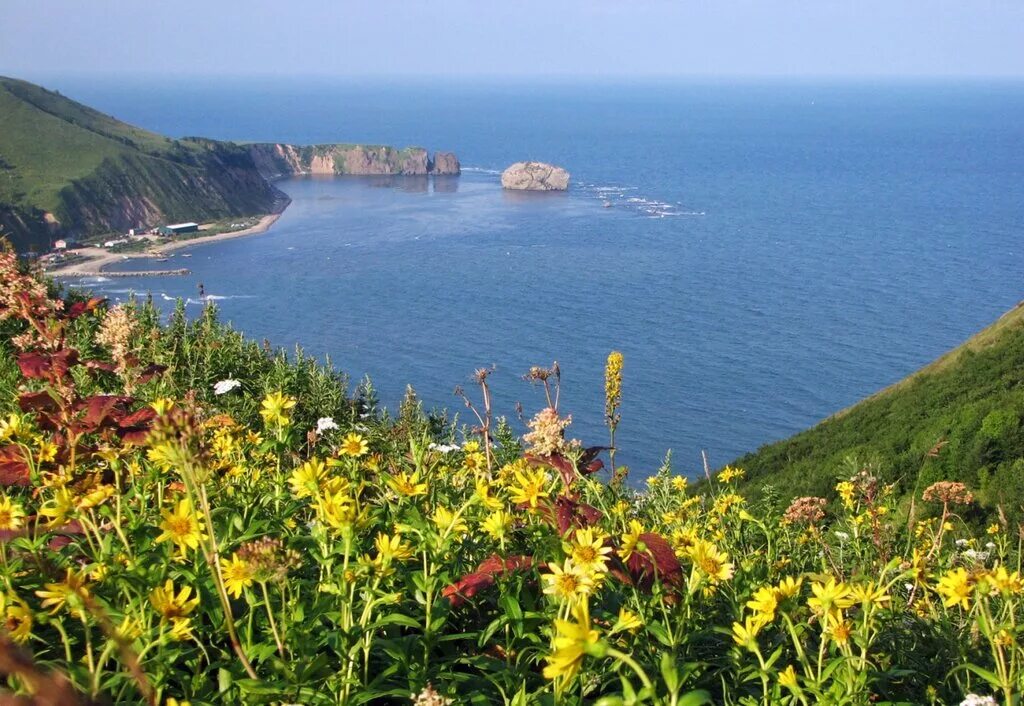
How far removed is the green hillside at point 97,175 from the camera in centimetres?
7281

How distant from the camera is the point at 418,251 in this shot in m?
64.8

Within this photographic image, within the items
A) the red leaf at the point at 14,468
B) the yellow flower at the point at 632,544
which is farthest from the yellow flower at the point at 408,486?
the red leaf at the point at 14,468

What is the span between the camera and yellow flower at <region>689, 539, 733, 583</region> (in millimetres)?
1862

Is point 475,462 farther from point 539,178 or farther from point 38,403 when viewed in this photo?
point 539,178

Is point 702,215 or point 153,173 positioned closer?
point 702,215

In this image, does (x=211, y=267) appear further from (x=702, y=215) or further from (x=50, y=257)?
(x=702, y=215)

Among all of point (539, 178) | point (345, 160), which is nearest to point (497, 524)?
point (539, 178)

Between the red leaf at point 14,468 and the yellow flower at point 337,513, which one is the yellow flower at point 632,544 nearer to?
the yellow flower at point 337,513

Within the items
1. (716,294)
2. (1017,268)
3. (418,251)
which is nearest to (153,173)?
(418,251)

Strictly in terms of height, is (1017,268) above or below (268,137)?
below

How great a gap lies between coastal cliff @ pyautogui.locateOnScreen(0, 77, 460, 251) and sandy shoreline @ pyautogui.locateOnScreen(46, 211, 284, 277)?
360 cm

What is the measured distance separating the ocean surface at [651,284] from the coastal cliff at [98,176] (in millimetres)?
7465

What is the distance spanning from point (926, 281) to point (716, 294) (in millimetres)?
14553

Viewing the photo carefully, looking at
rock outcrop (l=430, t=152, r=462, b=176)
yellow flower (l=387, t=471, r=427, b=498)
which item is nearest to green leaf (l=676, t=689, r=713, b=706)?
yellow flower (l=387, t=471, r=427, b=498)
